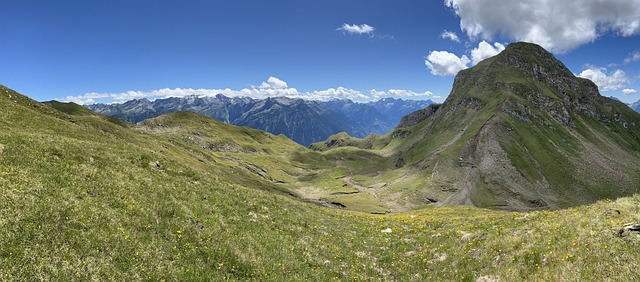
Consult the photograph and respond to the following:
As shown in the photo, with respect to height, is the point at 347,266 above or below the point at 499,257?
below

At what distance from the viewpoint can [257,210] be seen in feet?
90.2

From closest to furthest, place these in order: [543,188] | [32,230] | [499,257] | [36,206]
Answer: [32,230], [36,206], [499,257], [543,188]

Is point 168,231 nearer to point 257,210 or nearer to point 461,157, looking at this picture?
point 257,210

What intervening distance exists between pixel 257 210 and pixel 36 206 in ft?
49.9

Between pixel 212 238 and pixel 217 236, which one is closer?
pixel 212 238

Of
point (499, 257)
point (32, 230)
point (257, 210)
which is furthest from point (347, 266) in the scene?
point (32, 230)

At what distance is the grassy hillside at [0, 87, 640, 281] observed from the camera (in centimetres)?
1291

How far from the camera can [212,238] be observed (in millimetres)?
18156

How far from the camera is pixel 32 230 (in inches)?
522

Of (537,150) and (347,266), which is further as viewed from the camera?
(537,150)

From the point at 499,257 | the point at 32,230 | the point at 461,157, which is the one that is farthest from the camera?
the point at 461,157

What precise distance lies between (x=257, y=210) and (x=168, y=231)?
10.5 metres

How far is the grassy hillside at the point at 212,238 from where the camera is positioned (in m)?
12.9

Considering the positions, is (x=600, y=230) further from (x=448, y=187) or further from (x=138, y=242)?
(x=448, y=187)
